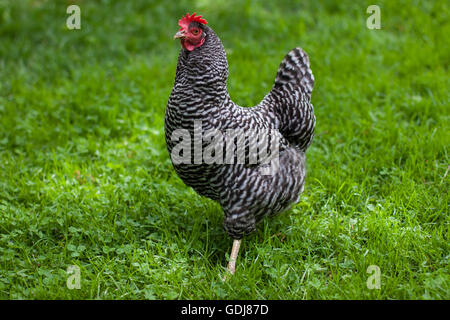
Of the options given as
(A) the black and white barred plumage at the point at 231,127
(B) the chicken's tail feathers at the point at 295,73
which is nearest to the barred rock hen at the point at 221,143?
(A) the black and white barred plumage at the point at 231,127

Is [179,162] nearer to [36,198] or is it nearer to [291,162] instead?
[291,162]

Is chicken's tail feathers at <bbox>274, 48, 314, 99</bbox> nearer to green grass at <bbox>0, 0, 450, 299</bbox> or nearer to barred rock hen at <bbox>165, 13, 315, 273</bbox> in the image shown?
barred rock hen at <bbox>165, 13, 315, 273</bbox>

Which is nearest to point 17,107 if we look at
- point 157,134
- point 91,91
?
point 91,91

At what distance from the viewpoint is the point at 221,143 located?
11.0ft

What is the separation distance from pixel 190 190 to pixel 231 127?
1.26 metres

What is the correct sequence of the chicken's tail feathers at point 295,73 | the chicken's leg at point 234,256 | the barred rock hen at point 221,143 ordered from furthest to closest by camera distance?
the chicken's tail feathers at point 295,73
the chicken's leg at point 234,256
the barred rock hen at point 221,143

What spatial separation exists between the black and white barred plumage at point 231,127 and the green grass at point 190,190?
0.38m

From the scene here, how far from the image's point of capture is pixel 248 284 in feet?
10.8

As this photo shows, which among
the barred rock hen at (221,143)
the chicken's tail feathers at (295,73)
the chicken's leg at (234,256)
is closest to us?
the barred rock hen at (221,143)

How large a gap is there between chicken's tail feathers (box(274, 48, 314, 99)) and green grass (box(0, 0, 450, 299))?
0.95m

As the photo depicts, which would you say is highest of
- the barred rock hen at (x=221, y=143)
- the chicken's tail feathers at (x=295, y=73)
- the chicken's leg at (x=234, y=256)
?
the chicken's tail feathers at (x=295, y=73)

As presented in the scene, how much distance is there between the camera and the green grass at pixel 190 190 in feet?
11.1

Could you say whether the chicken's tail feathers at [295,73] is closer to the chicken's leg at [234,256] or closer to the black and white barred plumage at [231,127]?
the black and white barred plumage at [231,127]

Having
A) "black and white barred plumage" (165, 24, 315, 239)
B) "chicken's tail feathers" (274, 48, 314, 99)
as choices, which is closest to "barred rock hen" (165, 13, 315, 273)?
"black and white barred plumage" (165, 24, 315, 239)
